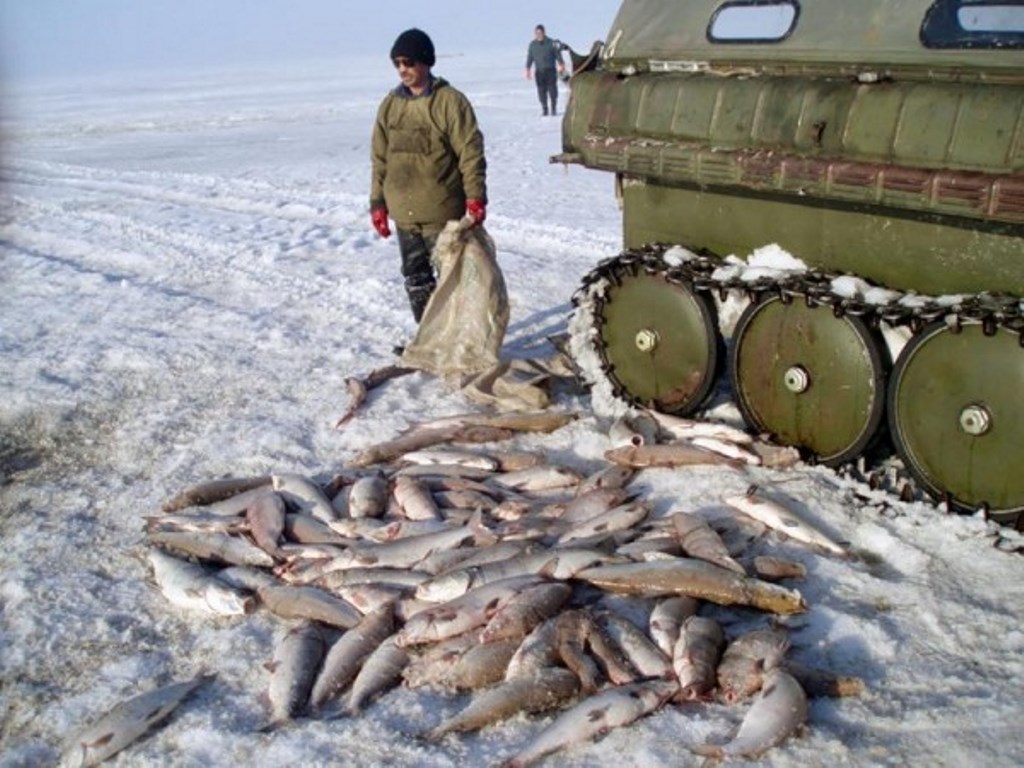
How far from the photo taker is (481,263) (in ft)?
23.4

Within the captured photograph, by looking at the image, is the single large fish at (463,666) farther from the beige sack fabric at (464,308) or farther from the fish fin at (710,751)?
the beige sack fabric at (464,308)


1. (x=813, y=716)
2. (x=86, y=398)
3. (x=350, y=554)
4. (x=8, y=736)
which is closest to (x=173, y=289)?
(x=86, y=398)

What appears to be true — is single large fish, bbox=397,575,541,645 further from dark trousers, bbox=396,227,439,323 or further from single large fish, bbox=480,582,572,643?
dark trousers, bbox=396,227,439,323

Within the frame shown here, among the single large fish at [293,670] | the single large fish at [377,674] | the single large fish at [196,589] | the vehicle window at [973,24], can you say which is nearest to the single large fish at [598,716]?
the single large fish at [377,674]

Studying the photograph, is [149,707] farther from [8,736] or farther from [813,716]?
[813,716]

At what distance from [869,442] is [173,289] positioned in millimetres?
7050

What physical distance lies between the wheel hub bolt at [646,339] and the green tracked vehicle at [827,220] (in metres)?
0.02

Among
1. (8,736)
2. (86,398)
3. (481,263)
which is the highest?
(481,263)

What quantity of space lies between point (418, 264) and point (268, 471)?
7.17 ft

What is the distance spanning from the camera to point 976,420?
4840 mm

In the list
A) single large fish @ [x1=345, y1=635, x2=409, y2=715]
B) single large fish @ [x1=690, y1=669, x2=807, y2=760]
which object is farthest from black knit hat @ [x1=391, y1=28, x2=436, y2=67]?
single large fish @ [x1=690, y1=669, x2=807, y2=760]

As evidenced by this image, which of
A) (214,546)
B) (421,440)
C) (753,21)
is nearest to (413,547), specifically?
(214,546)

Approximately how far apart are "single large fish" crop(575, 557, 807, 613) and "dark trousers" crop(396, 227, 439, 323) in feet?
11.5

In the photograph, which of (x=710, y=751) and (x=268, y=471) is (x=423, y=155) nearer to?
(x=268, y=471)
